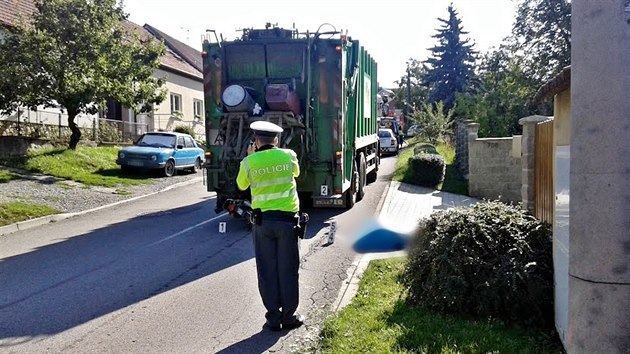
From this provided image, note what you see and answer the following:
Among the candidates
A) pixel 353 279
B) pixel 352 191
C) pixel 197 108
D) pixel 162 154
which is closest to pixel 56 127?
pixel 162 154

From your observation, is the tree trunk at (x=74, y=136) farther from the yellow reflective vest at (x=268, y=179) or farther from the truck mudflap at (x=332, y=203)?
the yellow reflective vest at (x=268, y=179)

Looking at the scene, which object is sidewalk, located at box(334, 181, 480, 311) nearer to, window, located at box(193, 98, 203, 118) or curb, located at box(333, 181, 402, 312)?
curb, located at box(333, 181, 402, 312)

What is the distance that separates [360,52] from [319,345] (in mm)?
8441

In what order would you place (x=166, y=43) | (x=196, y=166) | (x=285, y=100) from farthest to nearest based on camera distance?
1. (x=166, y=43)
2. (x=196, y=166)
3. (x=285, y=100)

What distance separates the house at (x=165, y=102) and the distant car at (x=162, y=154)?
12.1 feet

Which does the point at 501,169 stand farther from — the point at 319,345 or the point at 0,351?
the point at 0,351

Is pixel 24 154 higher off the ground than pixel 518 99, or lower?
lower

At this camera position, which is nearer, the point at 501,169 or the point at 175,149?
the point at 501,169

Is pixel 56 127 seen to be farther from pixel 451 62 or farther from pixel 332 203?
pixel 451 62

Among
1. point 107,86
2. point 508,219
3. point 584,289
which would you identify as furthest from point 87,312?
point 107,86

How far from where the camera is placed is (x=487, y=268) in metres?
4.84

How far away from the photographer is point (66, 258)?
820 cm

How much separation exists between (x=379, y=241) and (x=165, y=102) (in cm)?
2649

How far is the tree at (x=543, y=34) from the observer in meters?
31.3
